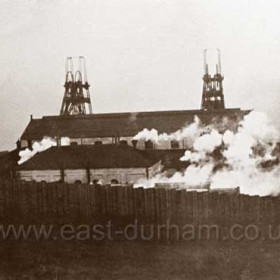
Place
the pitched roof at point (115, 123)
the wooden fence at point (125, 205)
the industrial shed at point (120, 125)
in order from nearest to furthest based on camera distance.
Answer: the wooden fence at point (125, 205), the industrial shed at point (120, 125), the pitched roof at point (115, 123)

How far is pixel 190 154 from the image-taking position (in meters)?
30.1

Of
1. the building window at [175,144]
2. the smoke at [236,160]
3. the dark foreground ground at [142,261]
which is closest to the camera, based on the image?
the dark foreground ground at [142,261]

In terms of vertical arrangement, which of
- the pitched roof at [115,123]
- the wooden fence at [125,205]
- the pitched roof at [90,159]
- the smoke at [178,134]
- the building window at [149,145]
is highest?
the pitched roof at [115,123]

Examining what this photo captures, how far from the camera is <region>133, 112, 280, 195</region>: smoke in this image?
929 inches

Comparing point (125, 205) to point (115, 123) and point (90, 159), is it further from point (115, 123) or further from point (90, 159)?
point (115, 123)

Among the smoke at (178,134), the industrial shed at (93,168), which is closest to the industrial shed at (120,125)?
the smoke at (178,134)

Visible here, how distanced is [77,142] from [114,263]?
29148 millimetres

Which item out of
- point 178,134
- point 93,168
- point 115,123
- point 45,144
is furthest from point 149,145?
point 93,168

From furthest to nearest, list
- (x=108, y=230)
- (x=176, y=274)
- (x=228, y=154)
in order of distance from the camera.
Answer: (x=228, y=154) < (x=108, y=230) < (x=176, y=274)

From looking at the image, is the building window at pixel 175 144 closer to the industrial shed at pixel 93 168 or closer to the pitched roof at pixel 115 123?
the pitched roof at pixel 115 123

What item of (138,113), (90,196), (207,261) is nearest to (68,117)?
(138,113)

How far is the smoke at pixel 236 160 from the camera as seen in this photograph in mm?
23598

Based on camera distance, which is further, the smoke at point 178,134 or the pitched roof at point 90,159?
the smoke at point 178,134

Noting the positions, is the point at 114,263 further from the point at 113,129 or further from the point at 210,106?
the point at 210,106
